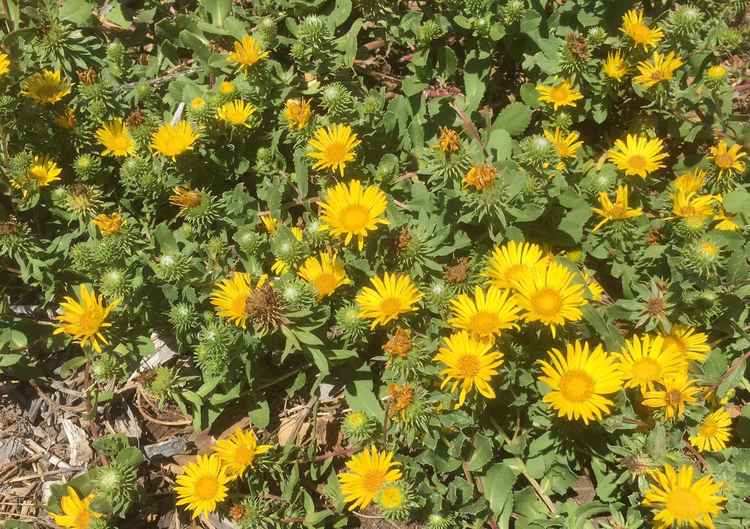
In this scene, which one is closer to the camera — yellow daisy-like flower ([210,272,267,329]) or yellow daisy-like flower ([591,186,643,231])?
yellow daisy-like flower ([210,272,267,329])

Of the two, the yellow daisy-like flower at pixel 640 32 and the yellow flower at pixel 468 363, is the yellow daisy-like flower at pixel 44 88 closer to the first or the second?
the yellow flower at pixel 468 363

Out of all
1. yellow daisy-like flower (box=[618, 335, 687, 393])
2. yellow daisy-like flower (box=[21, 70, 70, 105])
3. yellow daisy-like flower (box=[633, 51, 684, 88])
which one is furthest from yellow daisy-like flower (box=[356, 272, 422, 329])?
yellow daisy-like flower (box=[21, 70, 70, 105])

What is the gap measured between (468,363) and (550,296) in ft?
1.74

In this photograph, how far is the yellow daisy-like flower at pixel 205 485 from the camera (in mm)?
3301

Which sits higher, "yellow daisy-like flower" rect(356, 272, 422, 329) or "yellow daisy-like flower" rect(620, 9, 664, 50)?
"yellow daisy-like flower" rect(620, 9, 664, 50)

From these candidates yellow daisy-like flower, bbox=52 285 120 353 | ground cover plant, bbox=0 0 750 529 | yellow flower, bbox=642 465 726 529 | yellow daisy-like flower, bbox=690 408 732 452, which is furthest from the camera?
yellow daisy-like flower, bbox=52 285 120 353

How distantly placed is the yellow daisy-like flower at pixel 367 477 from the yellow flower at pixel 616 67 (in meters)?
2.71

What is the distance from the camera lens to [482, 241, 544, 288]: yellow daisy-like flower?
10.7 feet

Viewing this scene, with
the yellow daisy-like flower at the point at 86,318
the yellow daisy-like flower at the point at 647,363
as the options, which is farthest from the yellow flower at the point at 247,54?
the yellow daisy-like flower at the point at 647,363

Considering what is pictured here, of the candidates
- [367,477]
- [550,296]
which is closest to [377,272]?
[550,296]

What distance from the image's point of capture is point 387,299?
3320 millimetres

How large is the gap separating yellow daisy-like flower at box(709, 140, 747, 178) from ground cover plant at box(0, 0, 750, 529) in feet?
0.08

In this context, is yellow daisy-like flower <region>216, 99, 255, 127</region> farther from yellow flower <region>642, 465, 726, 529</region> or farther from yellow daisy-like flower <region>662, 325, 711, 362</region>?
yellow flower <region>642, 465, 726, 529</region>

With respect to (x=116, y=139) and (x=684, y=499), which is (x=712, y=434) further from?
(x=116, y=139)
